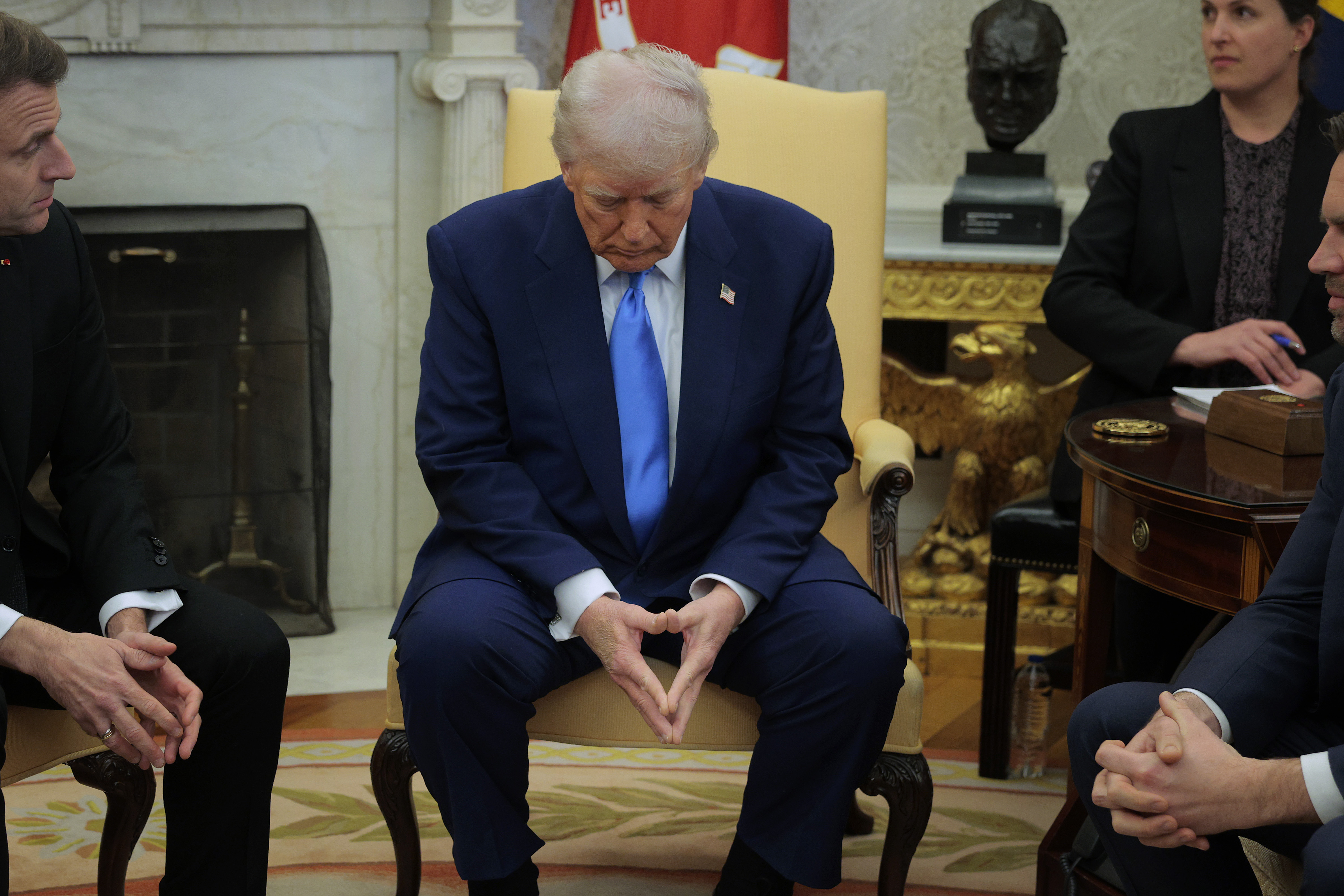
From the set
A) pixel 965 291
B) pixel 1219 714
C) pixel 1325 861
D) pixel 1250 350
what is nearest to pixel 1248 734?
pixel 1219 714

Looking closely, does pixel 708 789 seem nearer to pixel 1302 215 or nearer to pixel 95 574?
pixel 95 574

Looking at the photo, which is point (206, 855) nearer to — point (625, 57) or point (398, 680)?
point (398, 680)

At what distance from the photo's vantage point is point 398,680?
192 cm

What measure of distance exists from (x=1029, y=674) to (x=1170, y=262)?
0.86 m

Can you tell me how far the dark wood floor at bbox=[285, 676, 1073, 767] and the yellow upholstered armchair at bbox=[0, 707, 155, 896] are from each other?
0.98m

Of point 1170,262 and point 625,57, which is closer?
point 625,57

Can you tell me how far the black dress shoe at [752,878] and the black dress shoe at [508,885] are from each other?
28 centimetres

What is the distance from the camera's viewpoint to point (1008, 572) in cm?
277

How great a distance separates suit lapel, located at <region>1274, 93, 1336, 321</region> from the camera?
2668 millimetres

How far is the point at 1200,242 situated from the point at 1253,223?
103mm

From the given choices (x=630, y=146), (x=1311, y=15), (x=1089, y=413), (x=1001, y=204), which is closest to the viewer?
A: (x=630, y=146)

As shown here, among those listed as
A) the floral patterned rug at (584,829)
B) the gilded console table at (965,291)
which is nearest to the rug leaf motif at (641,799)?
the floral patterned rug at (584,829)

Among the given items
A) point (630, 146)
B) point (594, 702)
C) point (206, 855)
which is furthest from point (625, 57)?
point (206, 855)

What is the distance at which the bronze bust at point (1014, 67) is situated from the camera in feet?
11.0
